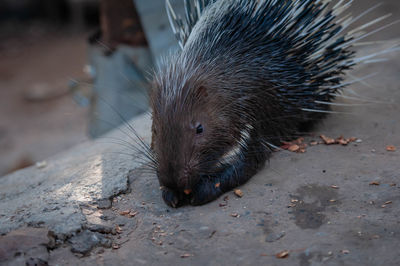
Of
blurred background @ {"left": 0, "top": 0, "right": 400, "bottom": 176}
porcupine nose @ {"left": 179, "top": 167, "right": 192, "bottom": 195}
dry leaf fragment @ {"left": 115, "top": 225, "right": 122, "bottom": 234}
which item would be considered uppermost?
porcupine nose @ {"left": 179, "top": 167, "right": 192, "bottom": 195}

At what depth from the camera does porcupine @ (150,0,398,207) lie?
107 inches

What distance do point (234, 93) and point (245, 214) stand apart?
79 cm

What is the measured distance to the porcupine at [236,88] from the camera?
271 cm

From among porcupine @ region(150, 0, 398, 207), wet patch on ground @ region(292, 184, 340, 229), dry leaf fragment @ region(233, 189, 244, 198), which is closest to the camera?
wet patch on ground @ region(292, 184, 340, 229)

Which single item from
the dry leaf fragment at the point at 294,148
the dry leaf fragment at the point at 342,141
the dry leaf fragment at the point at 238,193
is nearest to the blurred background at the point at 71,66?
the dry leaf fragment at the point at 238,193

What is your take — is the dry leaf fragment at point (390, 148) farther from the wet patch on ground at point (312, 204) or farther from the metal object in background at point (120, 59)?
the metal object in background at point (120, 59)

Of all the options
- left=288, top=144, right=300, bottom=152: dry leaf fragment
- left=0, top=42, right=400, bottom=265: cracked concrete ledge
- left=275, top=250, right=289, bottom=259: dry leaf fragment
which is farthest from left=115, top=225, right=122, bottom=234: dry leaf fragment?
left=288, top=144, right=300, bottom=152: dry leaf fragment

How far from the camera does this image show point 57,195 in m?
2.94

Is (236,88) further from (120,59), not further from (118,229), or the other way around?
(120,59)

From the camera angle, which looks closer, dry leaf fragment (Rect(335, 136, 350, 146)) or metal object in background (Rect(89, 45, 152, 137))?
dry leaf fragment (Rect(335, 136, 350, 146))

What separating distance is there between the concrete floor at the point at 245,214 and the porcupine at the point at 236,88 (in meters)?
0.18

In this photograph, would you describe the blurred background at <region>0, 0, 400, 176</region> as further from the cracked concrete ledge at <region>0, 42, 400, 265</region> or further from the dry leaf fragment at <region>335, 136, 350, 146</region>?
the dry leaf fragment at <region>335, 136, 350, 146</region>

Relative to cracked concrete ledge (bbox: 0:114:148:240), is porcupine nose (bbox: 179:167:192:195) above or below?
above

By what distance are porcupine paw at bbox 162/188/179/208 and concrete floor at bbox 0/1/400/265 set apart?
53mm
